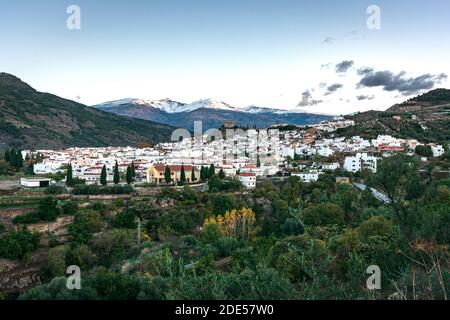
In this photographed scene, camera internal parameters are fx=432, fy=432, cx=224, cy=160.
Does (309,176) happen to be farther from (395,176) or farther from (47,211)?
(395,176)

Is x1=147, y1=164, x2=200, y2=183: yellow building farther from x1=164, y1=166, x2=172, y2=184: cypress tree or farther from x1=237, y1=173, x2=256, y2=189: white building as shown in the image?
x1=237, y1=173, x2=256, y2=189: white building

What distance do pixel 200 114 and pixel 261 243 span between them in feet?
529

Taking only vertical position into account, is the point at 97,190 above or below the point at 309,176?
below

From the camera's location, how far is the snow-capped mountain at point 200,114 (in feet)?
551

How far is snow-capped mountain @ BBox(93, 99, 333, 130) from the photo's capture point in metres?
168

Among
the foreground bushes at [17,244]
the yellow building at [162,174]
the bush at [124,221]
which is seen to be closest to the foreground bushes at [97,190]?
the bush at [124,221]

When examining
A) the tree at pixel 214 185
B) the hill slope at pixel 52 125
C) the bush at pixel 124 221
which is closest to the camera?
the bush at pixel 124 221

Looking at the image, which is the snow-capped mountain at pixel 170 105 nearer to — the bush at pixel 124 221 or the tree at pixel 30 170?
the tree at pixel 30 170

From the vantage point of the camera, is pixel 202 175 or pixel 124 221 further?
pixel 202 175

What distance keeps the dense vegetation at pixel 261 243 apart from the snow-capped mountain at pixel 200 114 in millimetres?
138973

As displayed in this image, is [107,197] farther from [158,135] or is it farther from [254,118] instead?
[254,118]

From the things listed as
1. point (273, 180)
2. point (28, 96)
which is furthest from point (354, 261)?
point (28, 96)

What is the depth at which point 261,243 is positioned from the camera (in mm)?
14062

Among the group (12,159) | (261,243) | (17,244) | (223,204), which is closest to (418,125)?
(223,204)
